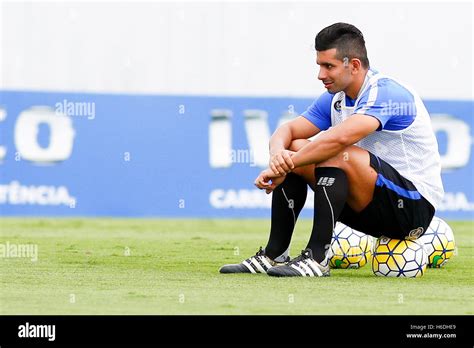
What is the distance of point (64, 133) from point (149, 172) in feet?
4.27

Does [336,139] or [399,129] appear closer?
[336,139]

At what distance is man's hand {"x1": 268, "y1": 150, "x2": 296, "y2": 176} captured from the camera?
6.54 metres

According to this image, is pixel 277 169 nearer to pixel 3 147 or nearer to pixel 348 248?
pixel 348 248

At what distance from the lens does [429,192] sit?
6.87 m

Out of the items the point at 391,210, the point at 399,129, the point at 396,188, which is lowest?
the point at 391,210

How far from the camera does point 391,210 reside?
6.77 meters

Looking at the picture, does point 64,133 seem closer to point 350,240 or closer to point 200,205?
point 200,205

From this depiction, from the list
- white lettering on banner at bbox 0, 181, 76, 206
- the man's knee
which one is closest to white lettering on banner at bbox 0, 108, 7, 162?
white lettering on banner at bbox 0, 181, 76, 206

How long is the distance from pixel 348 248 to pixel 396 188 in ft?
3.51

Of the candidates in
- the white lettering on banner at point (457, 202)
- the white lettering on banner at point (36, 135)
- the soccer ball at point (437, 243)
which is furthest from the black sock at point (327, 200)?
the white lettering on banner at point (457, 202)

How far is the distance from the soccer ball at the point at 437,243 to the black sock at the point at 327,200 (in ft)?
4.88

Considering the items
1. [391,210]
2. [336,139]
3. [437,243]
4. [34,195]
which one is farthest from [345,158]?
[34,195]
